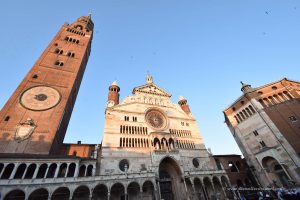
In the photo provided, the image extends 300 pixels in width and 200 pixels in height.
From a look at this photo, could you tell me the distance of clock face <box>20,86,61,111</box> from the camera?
83.6 feet

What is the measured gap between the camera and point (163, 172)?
91.5 feet

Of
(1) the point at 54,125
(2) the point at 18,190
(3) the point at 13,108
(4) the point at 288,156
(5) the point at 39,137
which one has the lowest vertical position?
(2) the point at 18,190

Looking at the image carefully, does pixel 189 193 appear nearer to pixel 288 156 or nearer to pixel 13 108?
pixel 288 156

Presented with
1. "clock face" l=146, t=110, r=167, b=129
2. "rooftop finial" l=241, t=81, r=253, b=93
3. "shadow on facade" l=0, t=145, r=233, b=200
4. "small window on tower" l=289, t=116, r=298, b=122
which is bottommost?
"shadow on facade" l=0, t=145, r=233, b=200

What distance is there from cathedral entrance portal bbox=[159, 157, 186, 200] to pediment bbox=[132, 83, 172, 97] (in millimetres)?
17195

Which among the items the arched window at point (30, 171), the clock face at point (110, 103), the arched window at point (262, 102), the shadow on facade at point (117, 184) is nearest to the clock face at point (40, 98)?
the clock face at point (110, 103)

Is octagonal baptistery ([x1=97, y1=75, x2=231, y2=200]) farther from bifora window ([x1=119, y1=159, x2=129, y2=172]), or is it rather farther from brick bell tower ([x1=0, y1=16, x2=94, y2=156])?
brick bell tower ([x1=0, y1=16, x2=94, y2=156])

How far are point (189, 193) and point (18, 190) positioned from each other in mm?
23273

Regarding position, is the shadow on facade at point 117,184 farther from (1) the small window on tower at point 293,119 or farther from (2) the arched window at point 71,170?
(1) the small window on tower at point 293,119

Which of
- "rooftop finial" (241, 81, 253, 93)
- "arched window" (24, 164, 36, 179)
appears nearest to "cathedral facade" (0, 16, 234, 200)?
"arched window" (24, 164, 36, 179)

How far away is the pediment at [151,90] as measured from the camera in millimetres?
38444

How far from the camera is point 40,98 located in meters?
26.7

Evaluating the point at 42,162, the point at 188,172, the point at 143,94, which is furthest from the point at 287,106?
the point at 42,162

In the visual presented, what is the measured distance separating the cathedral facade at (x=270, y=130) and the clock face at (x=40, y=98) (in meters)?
38.6
